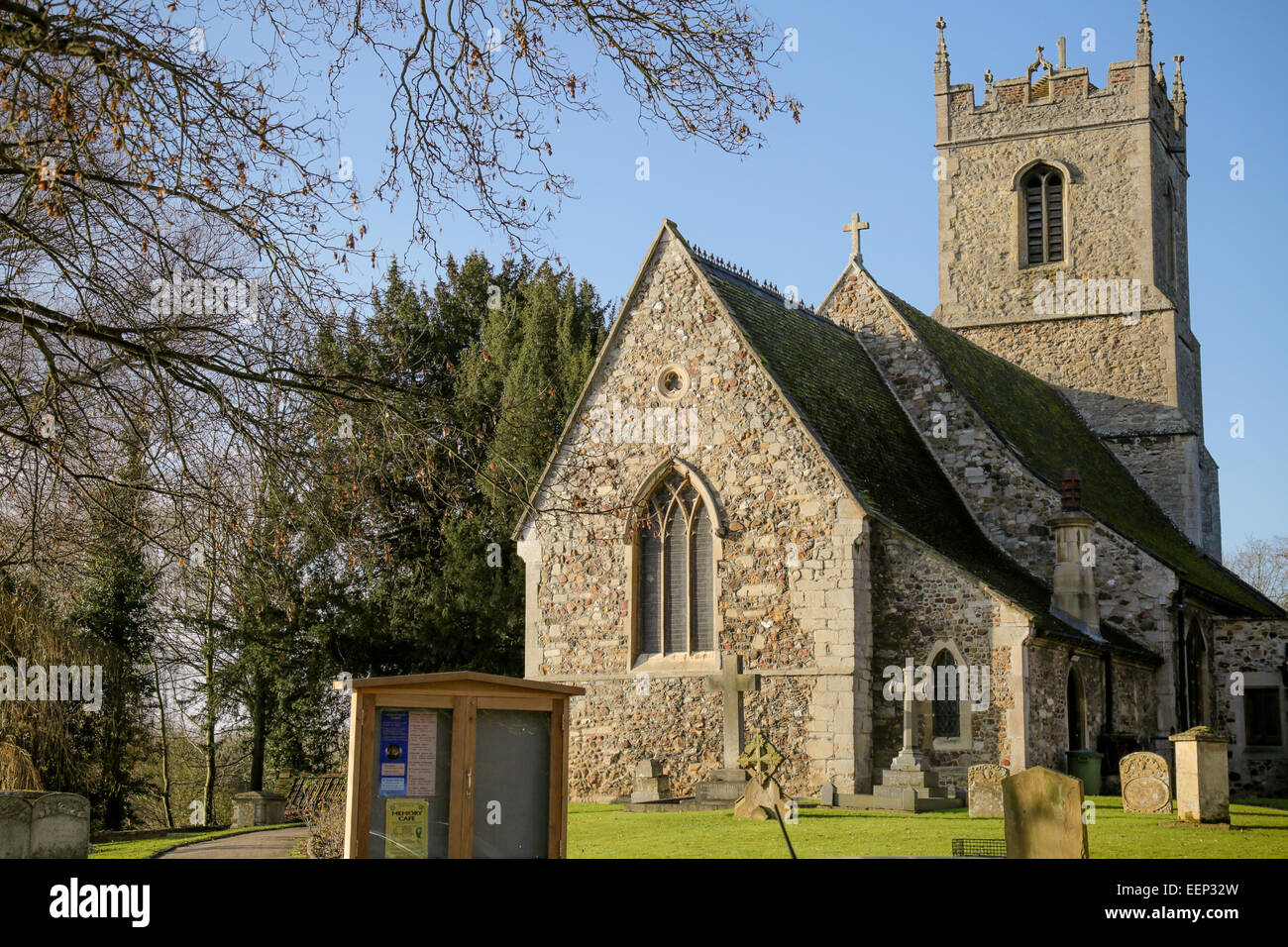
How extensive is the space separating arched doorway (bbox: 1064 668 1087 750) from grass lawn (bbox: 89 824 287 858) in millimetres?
12794

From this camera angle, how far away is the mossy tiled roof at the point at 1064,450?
26.4 m

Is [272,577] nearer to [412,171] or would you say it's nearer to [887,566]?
[412,171]

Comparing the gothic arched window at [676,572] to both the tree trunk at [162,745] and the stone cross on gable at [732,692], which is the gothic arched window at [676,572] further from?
the tree trunk at [162,745]

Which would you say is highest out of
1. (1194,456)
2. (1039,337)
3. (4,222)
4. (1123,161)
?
(1123,161)

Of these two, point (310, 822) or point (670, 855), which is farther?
point (310, 822)

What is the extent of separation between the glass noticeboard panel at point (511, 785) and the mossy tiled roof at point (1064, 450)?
15.2 m

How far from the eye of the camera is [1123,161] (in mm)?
35969

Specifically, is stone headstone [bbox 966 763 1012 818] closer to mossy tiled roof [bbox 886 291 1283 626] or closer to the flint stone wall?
the flint stone wall

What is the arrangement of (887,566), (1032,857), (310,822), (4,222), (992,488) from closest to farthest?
(4,222) → (1032,857) → (310,822) → (887,566) → (992,488)

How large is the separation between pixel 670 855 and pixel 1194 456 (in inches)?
967

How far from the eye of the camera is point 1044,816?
1079 centimetres

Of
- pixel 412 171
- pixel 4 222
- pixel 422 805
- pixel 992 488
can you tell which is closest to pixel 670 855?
pixel 422 805

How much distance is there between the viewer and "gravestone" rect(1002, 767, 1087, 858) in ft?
35.0

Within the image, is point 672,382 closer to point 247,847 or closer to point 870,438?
point 870,438
